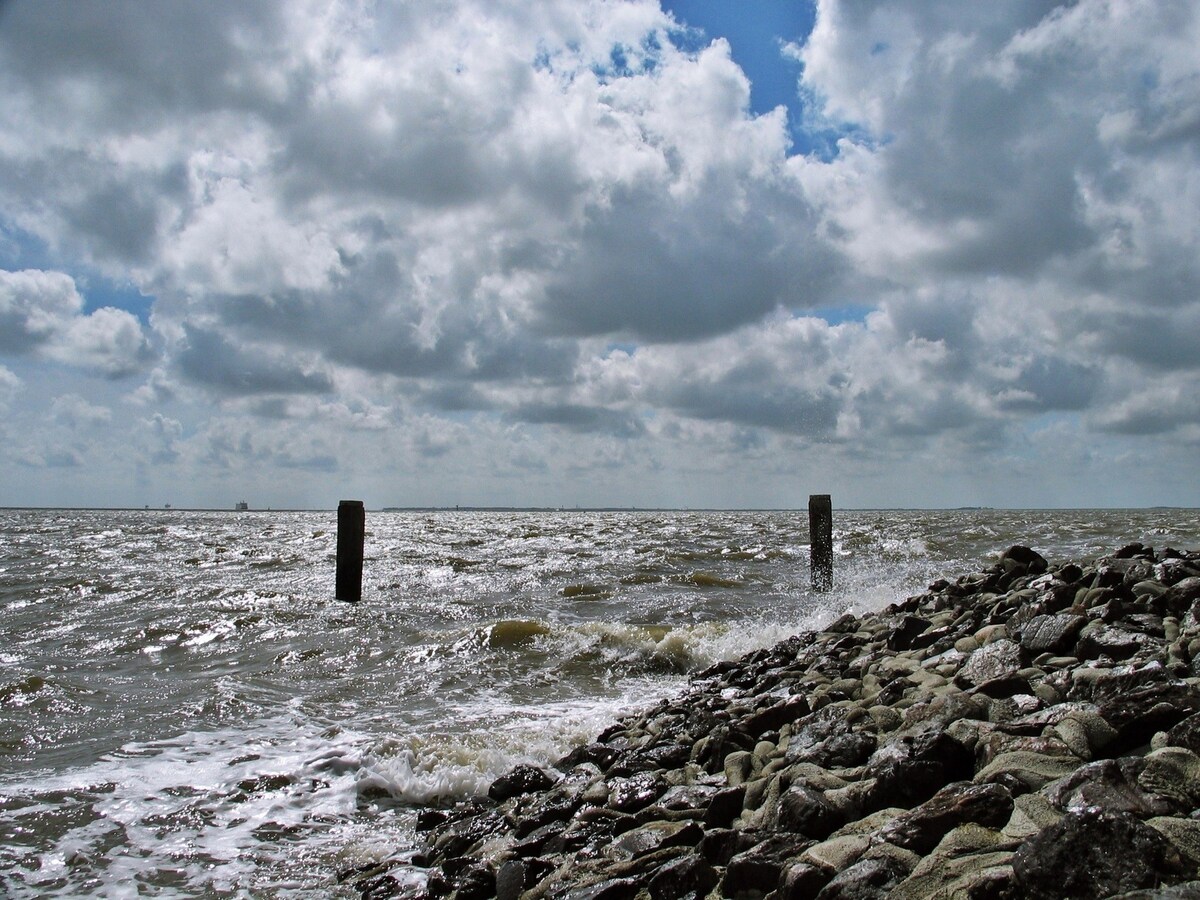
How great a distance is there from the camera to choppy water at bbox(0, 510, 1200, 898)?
5.69 metres

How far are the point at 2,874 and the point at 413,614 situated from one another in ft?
35.0

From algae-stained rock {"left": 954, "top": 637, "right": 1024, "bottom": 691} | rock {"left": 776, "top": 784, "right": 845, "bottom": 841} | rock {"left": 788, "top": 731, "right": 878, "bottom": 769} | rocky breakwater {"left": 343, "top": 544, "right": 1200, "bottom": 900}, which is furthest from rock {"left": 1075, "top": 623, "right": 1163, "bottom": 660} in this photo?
rock {"left": 776, "top": 784, "right": 845, "bottom": 841}

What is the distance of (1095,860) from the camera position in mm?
2602

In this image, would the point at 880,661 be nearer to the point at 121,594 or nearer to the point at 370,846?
the point at 370,846

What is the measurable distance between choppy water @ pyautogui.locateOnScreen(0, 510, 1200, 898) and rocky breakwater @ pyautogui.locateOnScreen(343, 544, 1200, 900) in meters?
0.96

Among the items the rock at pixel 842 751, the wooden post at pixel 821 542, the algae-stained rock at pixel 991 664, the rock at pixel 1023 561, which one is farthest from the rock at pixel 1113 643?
the wooden post at pixel 821 542

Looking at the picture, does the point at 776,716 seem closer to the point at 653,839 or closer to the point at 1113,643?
the point at 653,839

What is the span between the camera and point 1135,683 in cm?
429

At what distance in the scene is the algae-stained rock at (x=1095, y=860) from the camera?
255cm

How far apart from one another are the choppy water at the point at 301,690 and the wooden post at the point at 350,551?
505mm

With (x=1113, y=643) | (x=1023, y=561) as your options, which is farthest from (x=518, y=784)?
(x=1023, y=561)

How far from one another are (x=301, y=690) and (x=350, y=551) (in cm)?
753

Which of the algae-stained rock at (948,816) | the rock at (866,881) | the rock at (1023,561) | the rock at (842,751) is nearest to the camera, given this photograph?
the rock at (866,881)

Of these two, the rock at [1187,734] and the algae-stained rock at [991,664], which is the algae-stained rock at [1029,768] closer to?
the rock at [1187,734]
